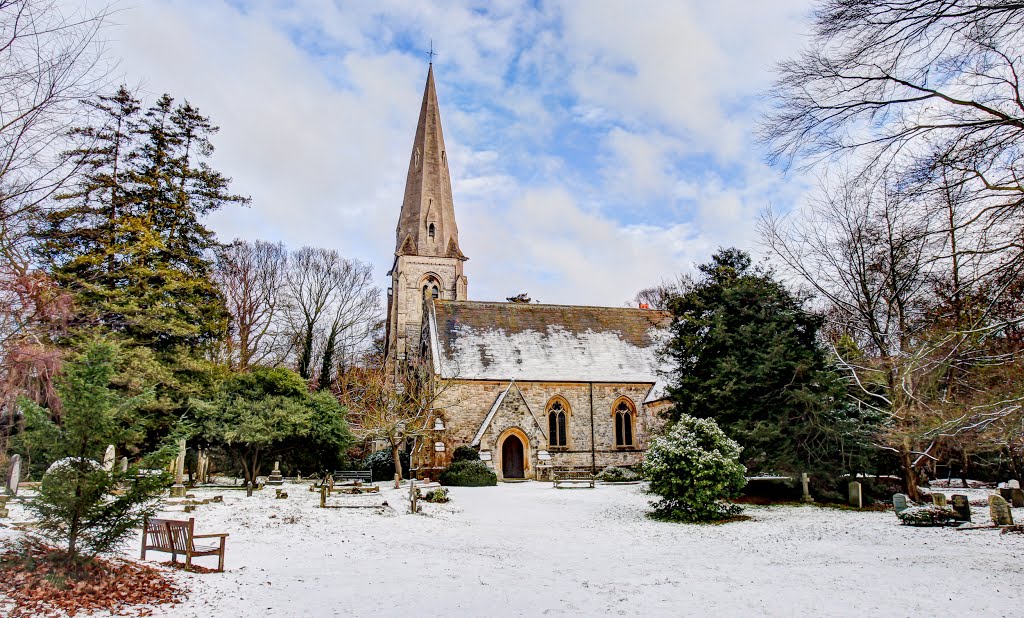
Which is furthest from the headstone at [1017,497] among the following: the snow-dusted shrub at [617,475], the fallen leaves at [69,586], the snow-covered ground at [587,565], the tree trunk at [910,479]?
the fallen leaves at [69,586]

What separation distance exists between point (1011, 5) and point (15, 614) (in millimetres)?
11348

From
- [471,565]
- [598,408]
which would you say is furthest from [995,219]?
[598,408]

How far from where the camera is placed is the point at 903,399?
1639cm

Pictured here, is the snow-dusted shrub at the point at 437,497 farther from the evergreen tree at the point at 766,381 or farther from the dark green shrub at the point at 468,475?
the evergreen tree at the point at 766,381

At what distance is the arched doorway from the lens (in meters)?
27.4

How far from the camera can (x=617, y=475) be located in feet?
87.5

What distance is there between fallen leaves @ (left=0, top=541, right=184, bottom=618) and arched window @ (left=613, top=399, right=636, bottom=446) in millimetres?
24268

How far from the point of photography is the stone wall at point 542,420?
27.2m

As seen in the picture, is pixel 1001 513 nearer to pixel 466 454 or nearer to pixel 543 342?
pixel 466 454

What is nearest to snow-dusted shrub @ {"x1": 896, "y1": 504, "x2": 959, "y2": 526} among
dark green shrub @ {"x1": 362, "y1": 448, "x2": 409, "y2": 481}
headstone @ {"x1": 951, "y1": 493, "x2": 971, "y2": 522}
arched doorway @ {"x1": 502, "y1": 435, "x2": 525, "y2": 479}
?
headstone @ {"x1": 951, "y1": 493, "x2": 971, "y2": 522}

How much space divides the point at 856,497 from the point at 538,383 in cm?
1482

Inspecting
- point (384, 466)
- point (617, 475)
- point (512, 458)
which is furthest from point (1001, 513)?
point (384, 466)

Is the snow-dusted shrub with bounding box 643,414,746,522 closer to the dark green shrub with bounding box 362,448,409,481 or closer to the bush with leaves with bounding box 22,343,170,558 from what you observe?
the bush with leaves with bounding box 22,343,170,558

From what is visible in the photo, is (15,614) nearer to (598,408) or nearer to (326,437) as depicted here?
(326,437)
